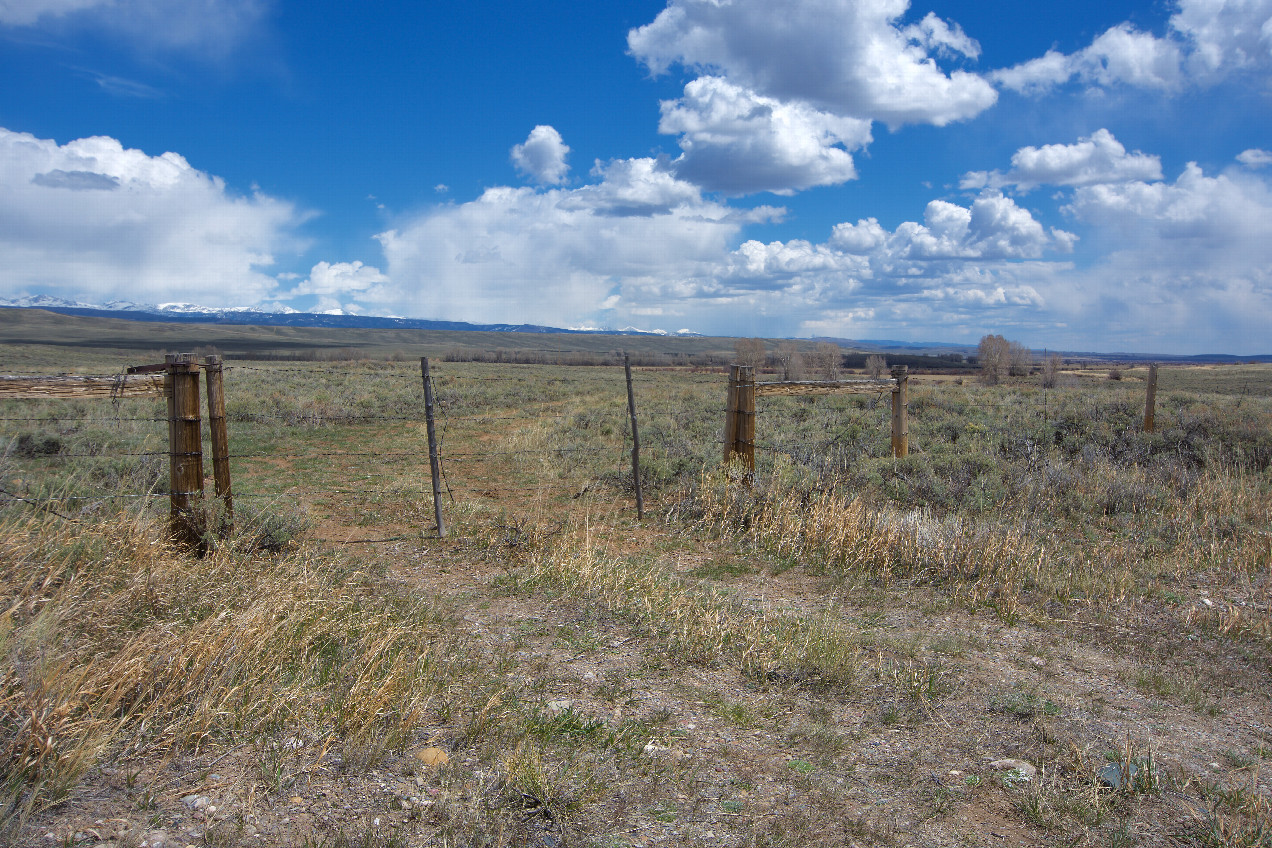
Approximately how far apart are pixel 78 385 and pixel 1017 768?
699 cm

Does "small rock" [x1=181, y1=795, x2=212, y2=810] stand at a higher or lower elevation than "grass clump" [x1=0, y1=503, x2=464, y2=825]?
lower

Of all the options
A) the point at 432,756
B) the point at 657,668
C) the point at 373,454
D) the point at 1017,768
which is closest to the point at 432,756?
the point at 432,756

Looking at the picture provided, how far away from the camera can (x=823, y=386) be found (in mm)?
10047

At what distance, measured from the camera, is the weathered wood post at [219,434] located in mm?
6242

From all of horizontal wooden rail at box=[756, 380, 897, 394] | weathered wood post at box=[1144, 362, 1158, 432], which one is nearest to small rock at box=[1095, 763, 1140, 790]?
horizontal wooden rail at box=[756, 380, 897, 394]

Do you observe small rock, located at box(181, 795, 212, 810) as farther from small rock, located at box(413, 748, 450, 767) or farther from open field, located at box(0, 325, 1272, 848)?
small rock, located at box(413, 748, 450, 767)

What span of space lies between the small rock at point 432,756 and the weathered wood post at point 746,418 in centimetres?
603

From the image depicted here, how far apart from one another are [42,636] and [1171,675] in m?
6.45

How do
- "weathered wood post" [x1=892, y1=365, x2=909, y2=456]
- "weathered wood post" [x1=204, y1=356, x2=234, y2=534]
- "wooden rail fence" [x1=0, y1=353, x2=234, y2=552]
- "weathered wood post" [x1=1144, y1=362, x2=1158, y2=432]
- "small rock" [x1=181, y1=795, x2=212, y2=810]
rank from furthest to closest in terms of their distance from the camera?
"weathered wood post" [x1=1144, y1=362, x2=1158, y2=432] → "weathered wood post" [x1=892, y1=365, x2=909, y2=456] → "weathered wood post" [x1=204, y1=356, x2=234, y2=534] → "wooden rail fence" [x1=0, y1=353, x2=234, y2=552] → "small rock" [x1=181, y1=795, x2=212, y2=810]

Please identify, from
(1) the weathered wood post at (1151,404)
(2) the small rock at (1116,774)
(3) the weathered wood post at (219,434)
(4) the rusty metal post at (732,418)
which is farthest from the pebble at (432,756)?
(1) the weathered wood post at (1151,404)

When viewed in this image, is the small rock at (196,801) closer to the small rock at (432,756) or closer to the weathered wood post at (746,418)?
the small rock at (432,756)

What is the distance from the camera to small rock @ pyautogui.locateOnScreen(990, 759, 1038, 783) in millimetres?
3446

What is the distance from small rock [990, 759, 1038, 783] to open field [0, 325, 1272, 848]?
0.01 metres

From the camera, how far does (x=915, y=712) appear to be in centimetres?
410
